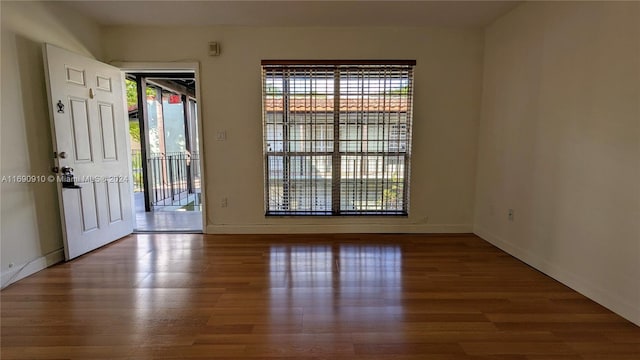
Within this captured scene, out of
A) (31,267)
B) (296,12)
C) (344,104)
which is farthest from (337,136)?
(31,267)

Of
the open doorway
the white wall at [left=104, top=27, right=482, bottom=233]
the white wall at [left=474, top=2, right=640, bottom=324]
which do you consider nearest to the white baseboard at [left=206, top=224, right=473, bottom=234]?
the white wall at [left=104, top=27, right=482, bottom=233]

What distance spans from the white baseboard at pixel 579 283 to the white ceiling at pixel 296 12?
241cm

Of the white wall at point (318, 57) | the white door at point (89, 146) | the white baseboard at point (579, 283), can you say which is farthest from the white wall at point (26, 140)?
the white baseboard at point (579, 283)

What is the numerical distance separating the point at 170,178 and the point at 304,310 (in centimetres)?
543

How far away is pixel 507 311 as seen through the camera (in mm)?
2029

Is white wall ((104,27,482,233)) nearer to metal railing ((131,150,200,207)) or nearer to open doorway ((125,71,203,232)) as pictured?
open doorway ((125,71,203,232))

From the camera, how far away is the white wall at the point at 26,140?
2396 mm

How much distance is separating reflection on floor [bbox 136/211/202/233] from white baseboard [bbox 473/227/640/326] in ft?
11.9

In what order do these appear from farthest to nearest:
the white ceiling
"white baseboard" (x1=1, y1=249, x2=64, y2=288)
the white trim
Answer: the white trim → the white ceiling → "white baseboard" (x1=1, y1=249, x2=64, y2=288)

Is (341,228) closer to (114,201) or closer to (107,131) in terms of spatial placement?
(114,201)

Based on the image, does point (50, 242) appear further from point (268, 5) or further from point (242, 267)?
point (268, 5)

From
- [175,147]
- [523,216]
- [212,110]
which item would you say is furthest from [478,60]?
[175,147]

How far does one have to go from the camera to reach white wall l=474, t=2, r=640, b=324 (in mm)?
1951

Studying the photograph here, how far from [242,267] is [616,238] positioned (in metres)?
2.85
